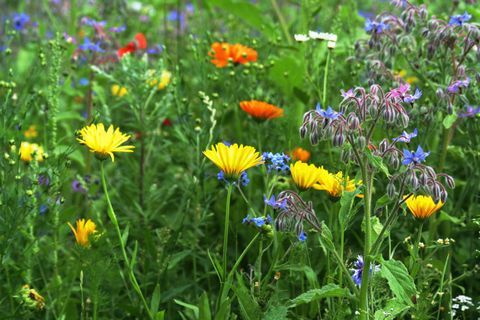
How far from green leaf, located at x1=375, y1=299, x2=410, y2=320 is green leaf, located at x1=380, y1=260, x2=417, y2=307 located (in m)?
0.10

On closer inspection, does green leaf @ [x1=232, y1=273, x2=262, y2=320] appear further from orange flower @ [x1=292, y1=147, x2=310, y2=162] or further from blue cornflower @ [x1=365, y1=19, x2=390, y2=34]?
blue cornflower @ [x1=365, y1=19, x2=390, y2=34]

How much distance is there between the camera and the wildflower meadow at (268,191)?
2.16 metres

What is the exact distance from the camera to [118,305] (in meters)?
2.76

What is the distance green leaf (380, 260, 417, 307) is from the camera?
2.00 metres

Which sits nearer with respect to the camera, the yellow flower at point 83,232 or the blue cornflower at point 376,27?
the yellow flower at point 83,232

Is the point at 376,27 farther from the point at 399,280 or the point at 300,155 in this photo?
the point at 399,280

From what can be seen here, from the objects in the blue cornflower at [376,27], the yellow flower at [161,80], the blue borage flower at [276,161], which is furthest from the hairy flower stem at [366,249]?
the yellow flower at [161,80]

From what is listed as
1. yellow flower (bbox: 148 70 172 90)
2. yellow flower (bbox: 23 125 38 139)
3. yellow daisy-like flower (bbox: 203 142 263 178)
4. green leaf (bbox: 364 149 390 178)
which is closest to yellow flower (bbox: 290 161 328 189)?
yellow daisy-like flower (bbox: 203 142 263 178)

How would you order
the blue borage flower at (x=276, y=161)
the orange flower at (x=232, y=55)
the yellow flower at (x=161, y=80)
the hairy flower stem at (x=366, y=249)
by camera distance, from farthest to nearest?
the orange flower at (x=232, y=55)
the yellow flower at (x=161, y=80)
the blue borage flower at (x=276, y=161)
the hairy flower stem at (x=366, y=249)

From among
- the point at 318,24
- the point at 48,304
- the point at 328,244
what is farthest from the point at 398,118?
the point at 318,24

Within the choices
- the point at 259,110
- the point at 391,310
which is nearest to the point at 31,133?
the point at 259,110

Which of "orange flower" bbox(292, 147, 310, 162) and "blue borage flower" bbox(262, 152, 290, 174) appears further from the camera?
"orange flower" bbox(292, 147, 310, 162)

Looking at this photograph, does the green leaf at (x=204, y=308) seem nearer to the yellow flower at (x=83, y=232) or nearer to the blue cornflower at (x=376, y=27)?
the yellow flower at (x=83, y=232)

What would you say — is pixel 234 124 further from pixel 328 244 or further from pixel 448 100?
pixel 328 244
